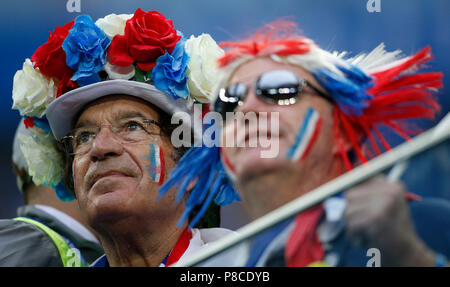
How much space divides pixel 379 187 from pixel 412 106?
0.58 metres

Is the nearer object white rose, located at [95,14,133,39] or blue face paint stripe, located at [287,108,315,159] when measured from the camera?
blue face paint stripe, located at [287,108,315,159]

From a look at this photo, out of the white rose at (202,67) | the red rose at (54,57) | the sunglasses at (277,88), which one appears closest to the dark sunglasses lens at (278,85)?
the sunglasses at (277,88)

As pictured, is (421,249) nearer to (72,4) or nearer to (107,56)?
(107,56)

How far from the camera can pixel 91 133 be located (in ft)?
7.73

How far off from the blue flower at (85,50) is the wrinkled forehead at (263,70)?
3.17ft

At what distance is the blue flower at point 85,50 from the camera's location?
2375mm

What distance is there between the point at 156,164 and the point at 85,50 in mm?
542

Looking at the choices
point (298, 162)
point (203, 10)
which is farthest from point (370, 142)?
point (203, 10)

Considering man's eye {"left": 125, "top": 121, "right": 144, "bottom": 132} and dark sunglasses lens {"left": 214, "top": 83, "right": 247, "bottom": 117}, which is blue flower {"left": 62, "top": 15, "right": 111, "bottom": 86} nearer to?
man's eye {"left": 125, "top": 121, "right": 144, "bottom": 132}

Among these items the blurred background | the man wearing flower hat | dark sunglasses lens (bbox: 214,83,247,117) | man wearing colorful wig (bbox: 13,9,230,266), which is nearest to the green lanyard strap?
the man wearing flower hat

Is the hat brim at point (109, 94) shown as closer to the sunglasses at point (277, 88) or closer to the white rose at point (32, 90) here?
the white rose at point (32, 90)

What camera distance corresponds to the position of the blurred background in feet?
10.9

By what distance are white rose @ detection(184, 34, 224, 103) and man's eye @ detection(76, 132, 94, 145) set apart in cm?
43

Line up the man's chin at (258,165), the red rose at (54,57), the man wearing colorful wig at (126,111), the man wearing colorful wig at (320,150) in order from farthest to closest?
the red rose at (54,57) → the man wearing colorful wig at (126,111) → the man's chin at (258,165) → the man wearing colorful wig at (320,150)
